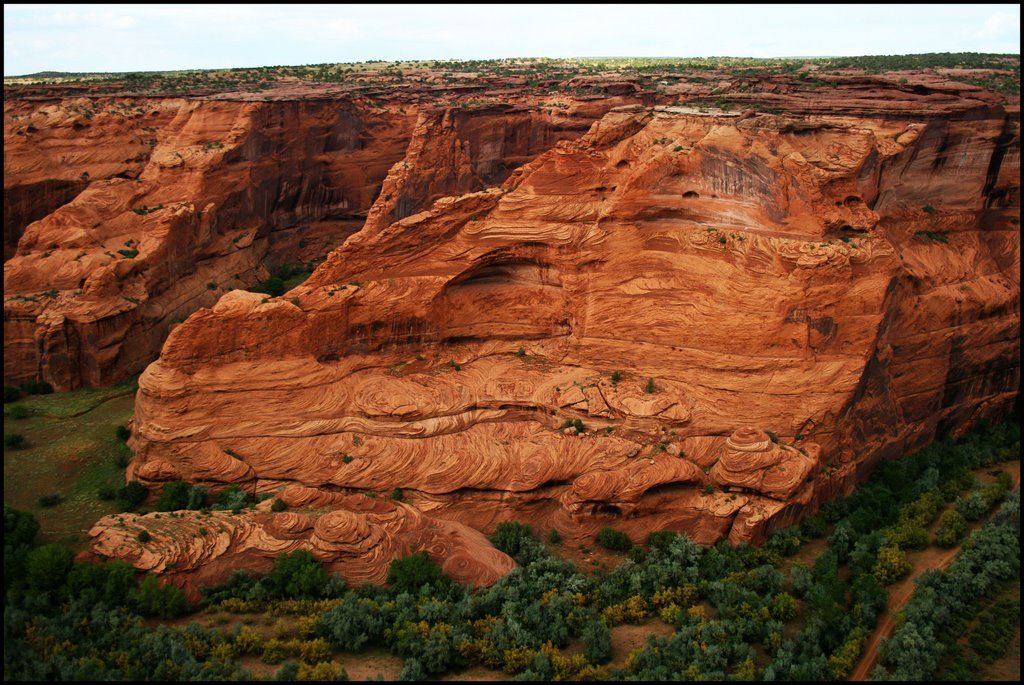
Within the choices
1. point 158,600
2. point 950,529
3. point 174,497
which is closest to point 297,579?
→ point 158,600

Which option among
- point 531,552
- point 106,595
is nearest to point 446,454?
point 531,552

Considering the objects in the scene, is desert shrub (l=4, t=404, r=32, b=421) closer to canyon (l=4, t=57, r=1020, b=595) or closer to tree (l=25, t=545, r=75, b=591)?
canyon (l=4, t=57, r=1020, b=595)

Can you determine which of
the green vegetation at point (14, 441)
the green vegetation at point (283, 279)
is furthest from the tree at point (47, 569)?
the green vegetation at point (283, 279)

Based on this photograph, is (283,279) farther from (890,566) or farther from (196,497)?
(890,566)

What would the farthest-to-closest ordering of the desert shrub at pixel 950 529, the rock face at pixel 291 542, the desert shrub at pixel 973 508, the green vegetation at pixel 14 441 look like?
1. the green vegetation at pixel 14 441
2. the desert shrub at pixel 973 508
3. the desert shrub at pixel 950 529
4. the rock face at pixel 291 542

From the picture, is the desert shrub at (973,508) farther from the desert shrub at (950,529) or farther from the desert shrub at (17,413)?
the desert shrub at (17,413)

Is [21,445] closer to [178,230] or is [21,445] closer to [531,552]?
[178,230]
